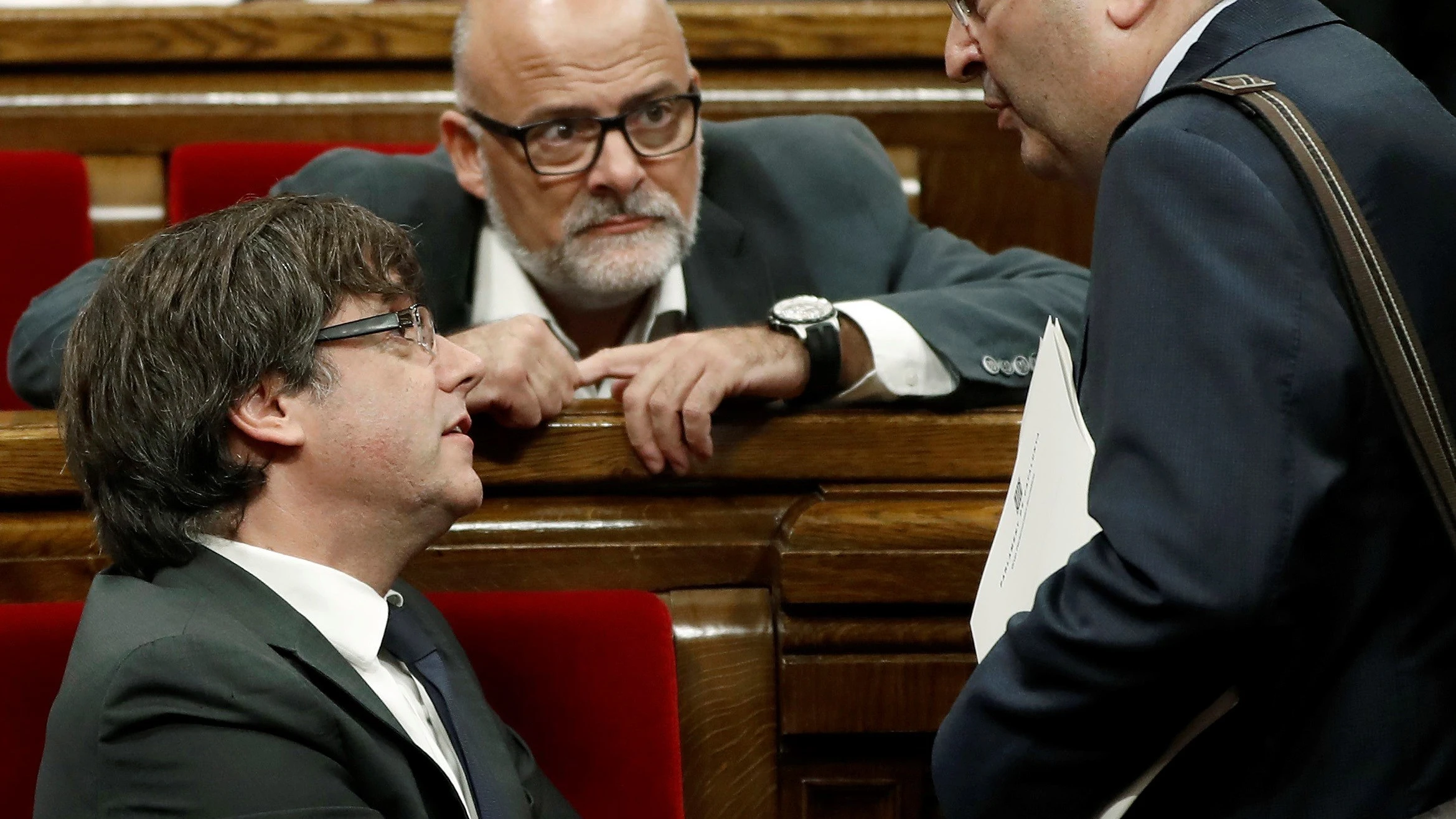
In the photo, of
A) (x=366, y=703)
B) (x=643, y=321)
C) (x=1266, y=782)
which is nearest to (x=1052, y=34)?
(x=1266, y=782)

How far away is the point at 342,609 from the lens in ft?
3.41

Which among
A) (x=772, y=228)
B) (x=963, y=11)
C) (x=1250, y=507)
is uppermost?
(x=963, y=11)

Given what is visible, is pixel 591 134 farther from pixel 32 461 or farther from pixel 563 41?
pixel 32 461

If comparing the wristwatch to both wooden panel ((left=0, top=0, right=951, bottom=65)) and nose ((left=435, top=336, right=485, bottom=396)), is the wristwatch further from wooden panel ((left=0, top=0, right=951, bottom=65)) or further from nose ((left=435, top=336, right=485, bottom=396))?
wooden panel ((left=0, top=0, right=951, bottom=65))

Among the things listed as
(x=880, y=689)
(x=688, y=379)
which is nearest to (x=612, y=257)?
(x=688, y=379)

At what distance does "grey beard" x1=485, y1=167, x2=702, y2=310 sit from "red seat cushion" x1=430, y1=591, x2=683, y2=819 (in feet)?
2.12

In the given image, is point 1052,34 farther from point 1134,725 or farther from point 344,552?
point 344,552

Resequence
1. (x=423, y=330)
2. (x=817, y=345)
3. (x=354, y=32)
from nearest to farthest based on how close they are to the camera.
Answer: (x=423, y=330), (x=817, y=345), (x=354, y=32)

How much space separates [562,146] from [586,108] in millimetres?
56

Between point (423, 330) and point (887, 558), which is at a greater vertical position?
point (423, 330)

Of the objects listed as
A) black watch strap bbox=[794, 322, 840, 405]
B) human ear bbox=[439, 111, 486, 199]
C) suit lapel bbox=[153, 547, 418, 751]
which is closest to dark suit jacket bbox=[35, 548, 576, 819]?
suit lapel bbox=[153, 547, 418, 751]

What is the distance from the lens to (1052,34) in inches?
33.2

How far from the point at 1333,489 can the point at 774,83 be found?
1.70 metres

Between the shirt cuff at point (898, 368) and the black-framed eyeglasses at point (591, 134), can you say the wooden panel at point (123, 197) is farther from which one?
the shirt cuff at point (898, 368)
